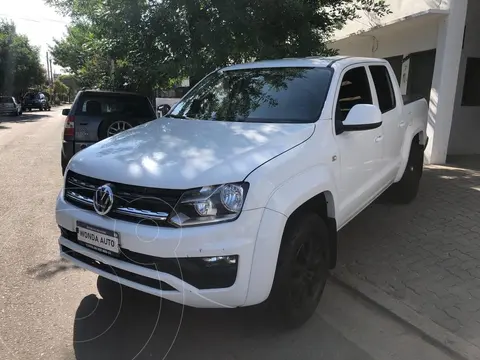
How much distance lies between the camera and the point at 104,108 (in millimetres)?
7523

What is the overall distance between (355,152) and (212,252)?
5.84 feet

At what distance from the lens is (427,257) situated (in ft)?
14.1

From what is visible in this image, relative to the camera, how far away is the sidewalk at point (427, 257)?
3.43 metres

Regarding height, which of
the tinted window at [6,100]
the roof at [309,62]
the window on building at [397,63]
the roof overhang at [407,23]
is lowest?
the tinted window at [6,100]

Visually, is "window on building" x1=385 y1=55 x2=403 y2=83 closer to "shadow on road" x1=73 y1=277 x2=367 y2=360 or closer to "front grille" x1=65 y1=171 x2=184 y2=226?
"shadow on road" x1=73 y1=277 x2=367 y2=360

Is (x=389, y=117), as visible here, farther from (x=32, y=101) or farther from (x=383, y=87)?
(x=32, y=101)

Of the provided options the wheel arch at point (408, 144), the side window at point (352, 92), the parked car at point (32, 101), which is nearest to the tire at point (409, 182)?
the wheel arch at point (408, 144)

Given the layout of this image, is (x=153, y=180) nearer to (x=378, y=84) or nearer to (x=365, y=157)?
(x=365, y=157)

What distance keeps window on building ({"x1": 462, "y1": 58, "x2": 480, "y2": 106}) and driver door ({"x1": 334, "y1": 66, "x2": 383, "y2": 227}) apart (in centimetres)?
655

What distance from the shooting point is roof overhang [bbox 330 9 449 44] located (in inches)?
311

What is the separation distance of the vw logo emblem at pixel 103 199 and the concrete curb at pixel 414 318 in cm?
223

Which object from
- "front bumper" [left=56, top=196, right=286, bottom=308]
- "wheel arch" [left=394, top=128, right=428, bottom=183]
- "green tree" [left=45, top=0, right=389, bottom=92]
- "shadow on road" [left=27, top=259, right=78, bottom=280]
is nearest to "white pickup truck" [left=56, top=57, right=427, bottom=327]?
"front bumper" [left=56, top=196, right=286, bottom=308]

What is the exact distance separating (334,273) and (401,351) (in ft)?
3.83

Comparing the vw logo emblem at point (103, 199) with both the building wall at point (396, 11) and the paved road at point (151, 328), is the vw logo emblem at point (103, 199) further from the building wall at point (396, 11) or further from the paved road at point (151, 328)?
the building wall at point (396, 11)
